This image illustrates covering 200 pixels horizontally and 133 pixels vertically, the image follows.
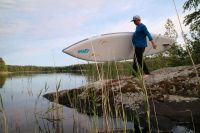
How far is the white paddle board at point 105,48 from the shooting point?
24.7 ft

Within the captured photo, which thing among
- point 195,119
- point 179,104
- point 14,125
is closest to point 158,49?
point 179,104

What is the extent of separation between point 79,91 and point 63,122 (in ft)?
6.83

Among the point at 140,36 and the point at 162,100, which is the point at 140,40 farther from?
the point at 162,100

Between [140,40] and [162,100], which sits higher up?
[140,40]

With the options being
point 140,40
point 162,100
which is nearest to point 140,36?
point 140,40

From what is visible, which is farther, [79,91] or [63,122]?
[79,91]

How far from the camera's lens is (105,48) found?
25.5 ft

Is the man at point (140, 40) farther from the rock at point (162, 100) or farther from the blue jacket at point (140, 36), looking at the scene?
the rock at point (162, 100)

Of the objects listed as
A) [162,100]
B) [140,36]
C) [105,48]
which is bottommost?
[162,100]

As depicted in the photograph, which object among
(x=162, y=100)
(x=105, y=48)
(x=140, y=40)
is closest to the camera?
(x=162, y=100)

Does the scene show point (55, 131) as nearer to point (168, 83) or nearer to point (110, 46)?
point (168, 83)

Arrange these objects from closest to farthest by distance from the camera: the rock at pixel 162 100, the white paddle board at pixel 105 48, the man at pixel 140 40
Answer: the rock at pixel 162 100 → the man at pixel 140 40 → the white paddle board at pixel 105 48

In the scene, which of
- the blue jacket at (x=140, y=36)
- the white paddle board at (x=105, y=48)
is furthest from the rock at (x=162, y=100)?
the white paddle board at (x=105, y=48)

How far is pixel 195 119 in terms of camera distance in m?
→ 3.59
